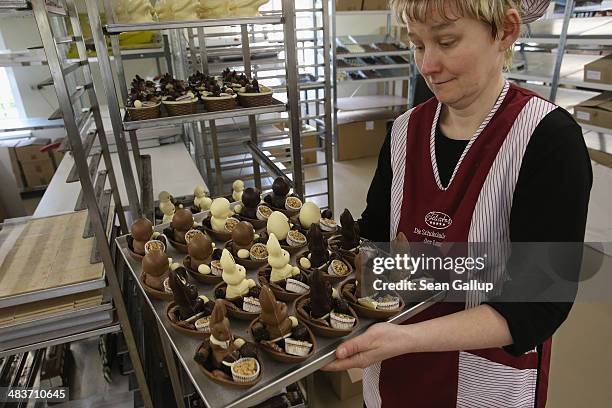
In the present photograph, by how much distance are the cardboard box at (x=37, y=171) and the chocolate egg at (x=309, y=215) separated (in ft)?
12.7

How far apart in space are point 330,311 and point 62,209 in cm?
189

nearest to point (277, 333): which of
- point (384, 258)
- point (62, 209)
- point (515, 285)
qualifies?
point (384, 258)

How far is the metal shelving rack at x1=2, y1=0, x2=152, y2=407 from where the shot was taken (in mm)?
1162

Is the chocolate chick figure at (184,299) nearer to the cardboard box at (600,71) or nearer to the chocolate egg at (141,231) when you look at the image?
the chocolate egg at (141,231)

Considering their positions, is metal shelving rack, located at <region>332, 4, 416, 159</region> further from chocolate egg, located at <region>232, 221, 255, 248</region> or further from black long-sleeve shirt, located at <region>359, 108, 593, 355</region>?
black long-sleeve shirt, located at <region>359, 108, 593, 355</region>

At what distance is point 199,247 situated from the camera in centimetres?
108

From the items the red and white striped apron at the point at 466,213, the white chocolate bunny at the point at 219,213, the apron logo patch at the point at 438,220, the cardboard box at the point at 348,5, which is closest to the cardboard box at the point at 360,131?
the cardboard box at the point at 348,5

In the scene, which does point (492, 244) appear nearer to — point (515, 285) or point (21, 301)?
point (515, 285)

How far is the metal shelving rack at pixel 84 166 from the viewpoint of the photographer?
3.81 ft

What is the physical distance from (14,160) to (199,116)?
3.44 metres

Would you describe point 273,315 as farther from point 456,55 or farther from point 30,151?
point 30,151

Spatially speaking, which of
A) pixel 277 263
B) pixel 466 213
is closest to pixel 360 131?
pixel 277 263

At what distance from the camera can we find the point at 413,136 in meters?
0.95

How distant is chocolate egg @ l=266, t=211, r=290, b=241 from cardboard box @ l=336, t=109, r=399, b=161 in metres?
3.92
